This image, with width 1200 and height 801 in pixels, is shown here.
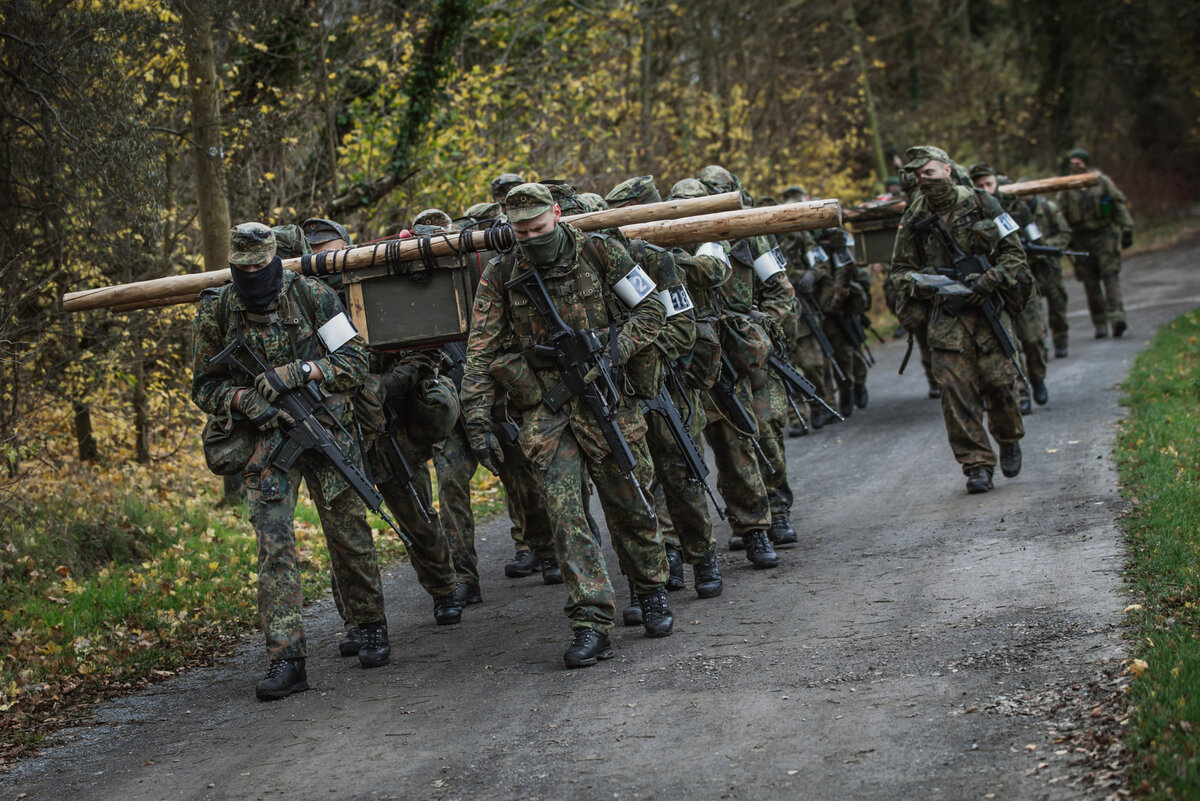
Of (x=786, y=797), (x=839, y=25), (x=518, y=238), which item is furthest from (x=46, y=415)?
(x=839, y=25)

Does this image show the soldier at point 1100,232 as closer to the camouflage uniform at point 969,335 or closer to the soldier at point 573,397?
the camouflage uniform at point 969,335

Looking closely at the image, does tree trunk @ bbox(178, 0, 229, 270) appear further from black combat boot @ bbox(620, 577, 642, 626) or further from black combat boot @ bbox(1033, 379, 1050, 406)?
black combat boot @ bbox(1033, 379, 1050, 406)

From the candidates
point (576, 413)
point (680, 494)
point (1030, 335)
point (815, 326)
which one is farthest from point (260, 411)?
point (1030, 335)

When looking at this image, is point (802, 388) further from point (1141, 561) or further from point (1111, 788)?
point (1111, 788)

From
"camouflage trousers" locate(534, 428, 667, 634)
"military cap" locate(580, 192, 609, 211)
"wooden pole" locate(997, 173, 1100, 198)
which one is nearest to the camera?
"camouflage trousers" locate(534, 428, 667, 634)

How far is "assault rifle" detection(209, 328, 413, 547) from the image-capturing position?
6.27 metres

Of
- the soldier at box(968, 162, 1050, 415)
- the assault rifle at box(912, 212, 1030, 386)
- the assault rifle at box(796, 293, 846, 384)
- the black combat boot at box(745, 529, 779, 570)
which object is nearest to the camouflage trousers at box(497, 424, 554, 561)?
the black combat boot at box(745, 529, 779, 570)

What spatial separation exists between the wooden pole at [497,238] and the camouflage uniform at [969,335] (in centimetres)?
275

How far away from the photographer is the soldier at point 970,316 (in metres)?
8.76

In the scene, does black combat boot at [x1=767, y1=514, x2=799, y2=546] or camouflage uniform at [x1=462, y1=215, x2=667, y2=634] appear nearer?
camouflage uniform at [x1=462, y1=215, x2=667, y2=634]

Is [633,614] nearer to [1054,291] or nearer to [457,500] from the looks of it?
[457,500]

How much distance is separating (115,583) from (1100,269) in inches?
497

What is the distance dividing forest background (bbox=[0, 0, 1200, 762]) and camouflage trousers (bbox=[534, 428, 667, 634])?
291 cm

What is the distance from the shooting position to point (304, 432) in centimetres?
629
